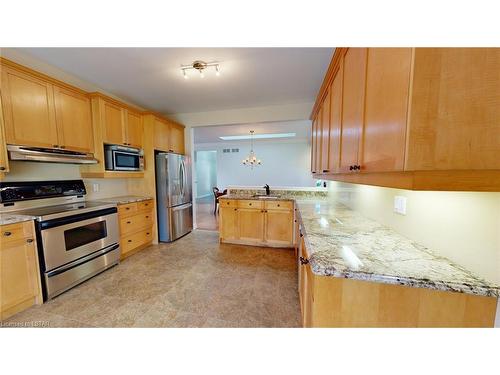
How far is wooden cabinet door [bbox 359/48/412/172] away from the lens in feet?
2.05

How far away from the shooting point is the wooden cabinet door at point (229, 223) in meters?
3.39

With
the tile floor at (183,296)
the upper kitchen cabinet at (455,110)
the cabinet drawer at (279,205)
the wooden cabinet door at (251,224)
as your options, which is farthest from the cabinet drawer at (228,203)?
the upper kitchen cabinet at (455,110)

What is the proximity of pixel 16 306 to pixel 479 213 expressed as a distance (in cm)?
330

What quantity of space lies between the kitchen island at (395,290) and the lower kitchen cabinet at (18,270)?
8.16ft

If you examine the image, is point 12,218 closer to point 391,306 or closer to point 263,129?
point 391,306

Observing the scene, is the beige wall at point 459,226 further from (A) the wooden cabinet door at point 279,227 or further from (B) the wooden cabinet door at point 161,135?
(B) the wooden cabinet door at point 161,135

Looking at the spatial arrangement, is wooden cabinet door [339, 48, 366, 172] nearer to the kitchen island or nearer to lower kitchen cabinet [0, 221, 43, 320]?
the kitchen island

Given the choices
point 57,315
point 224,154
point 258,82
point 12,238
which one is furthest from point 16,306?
point 224,154

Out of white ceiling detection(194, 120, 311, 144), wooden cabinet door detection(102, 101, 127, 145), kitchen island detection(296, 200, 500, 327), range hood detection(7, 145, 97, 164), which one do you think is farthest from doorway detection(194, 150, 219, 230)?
kitchen island detection(296, 200, 500, 327)

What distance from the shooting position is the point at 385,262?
0.85 m

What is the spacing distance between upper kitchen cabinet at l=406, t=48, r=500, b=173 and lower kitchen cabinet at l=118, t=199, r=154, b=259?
3270 millimetres

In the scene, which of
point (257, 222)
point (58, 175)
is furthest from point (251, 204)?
point (58, 175)

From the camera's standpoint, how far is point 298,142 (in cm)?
736

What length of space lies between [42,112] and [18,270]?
159 cm
